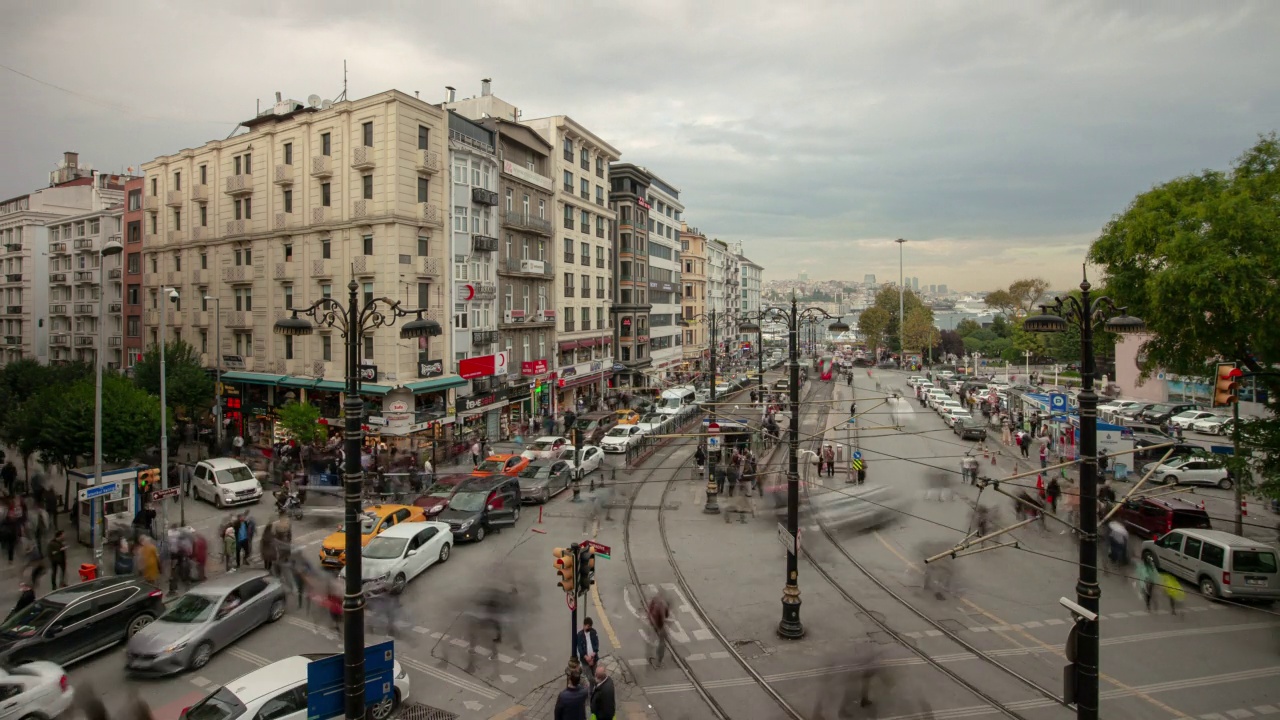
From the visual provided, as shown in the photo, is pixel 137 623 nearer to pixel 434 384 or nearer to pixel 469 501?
pixel 469 501

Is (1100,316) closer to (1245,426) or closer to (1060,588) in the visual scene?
(1060,588)

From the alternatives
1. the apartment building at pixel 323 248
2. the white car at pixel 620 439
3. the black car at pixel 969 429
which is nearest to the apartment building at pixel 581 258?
the apartment building at pixel 323 248

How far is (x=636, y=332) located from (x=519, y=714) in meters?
48.2

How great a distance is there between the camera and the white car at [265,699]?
9062 millimetres

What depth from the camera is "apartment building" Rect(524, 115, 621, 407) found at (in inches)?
1769

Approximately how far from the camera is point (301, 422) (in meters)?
Answer: 26.7

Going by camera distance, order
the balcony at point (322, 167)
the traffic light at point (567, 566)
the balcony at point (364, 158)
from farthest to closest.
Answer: the balcony at point (322, 167) < the balcony at point (364, 158) < the traffic light at point (567, 566)

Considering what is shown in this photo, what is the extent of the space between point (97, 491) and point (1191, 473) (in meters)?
36.4

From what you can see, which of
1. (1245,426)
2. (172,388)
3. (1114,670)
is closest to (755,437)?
(1245,426)

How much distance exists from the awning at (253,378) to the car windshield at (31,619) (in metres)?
23.0

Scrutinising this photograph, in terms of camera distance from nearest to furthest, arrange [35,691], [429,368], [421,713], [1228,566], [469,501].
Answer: [35,691], [421,713], [1228,566], [469,501], [429,368]

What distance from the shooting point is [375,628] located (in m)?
13.8

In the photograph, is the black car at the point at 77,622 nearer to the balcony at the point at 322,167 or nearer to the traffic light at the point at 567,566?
the traffic light at the point at 567,566

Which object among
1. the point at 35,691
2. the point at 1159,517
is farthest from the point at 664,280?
the point at 35,691
